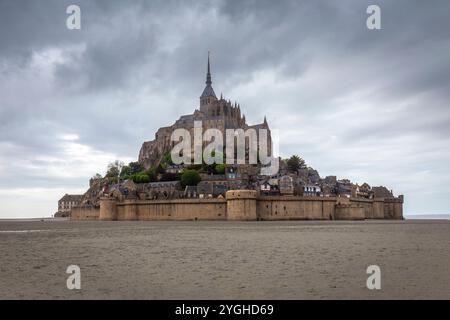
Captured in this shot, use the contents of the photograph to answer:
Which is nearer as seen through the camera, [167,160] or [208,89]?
[167,160]

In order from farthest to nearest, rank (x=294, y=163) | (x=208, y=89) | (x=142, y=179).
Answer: (x=208, y=89) → (x=294, y=163) → (x=142, y=179)

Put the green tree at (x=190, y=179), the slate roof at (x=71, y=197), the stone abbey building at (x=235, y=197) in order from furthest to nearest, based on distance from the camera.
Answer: the slate roof at (x=71, y=197), the green tree at (x=190, y=179), the stone abbey building at (x=235, y=197)

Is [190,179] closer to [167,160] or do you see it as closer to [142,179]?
[142,179]

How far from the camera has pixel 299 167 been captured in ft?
318

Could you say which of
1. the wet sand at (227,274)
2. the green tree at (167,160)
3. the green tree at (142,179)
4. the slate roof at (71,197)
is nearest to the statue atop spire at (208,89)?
the green tree at (167,160)

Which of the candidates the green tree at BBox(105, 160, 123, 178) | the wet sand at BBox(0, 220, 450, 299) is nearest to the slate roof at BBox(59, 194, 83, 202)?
the green tree at BBox(105, 160, 123, 178)

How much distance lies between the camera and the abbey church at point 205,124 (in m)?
105

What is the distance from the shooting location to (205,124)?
346 feet

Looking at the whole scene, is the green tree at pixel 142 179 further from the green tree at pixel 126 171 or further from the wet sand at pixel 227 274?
the wet sand at pixel 227 274

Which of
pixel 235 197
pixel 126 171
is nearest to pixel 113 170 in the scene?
pixel 126 171

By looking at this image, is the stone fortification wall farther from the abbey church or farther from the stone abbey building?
the abbey church

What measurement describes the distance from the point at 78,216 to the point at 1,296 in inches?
3268
